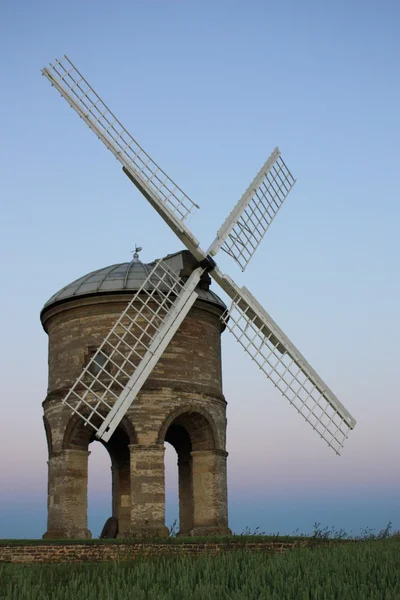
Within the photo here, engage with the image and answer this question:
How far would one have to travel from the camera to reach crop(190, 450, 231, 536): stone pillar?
23328 millimetres

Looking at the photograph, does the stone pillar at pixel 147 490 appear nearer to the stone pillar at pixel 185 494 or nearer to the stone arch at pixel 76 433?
the stone arch at pixel 76 433

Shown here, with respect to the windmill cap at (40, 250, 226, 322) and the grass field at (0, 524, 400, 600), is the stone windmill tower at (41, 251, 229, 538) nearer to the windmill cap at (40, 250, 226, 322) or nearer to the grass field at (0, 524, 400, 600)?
the windmill cap at (40, 250, 226, 322)

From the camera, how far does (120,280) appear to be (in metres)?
23.6

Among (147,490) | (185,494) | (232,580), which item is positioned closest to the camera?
(232,580)

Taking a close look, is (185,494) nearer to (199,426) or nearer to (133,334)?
(199,426)

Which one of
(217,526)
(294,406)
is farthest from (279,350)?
(217,526)

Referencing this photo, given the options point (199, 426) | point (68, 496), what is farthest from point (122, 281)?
point (68, 496)

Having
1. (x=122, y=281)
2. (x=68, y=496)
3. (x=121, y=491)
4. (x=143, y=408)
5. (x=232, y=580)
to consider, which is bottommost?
(x=232, y=580)

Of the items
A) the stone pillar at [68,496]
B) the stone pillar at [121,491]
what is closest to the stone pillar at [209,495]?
the stone pillar at [68,496]

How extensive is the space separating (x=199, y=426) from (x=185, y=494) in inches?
133

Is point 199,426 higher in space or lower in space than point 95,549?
higher

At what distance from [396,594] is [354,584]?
0.65 meters

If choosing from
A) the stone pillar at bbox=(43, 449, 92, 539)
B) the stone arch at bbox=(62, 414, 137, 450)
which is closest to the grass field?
the stone pillar at bbox=(43, 449, 92, 539)

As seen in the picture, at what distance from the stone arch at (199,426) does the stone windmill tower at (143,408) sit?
1.2 inches
